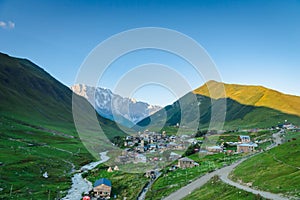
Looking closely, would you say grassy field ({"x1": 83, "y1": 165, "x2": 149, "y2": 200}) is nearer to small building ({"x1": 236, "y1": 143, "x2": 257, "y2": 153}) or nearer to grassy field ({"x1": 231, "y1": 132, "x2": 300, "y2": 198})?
grassy field ({"x1": 231, "y1": 132, "x2": 300, "y2": 198})

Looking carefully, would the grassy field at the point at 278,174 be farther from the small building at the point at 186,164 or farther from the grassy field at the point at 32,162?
the grassy field at the point at 32,162

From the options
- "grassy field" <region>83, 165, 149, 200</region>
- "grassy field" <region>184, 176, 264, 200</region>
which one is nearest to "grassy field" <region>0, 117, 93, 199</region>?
"grassy field" <region>83, 165, 149, 200</region>

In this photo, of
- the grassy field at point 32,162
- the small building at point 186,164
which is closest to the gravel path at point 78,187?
the grassy field at point 32,162

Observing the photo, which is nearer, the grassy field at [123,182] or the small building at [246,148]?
the grassy field at [123,182]

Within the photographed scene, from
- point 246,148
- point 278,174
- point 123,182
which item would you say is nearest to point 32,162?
point 123,182

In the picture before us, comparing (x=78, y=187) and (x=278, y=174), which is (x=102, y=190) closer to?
(x=78, y=187)

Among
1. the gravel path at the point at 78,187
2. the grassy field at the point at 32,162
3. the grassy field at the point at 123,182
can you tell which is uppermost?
the grassy field at the point at 32,162

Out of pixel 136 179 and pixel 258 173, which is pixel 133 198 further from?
pixel 258 173
